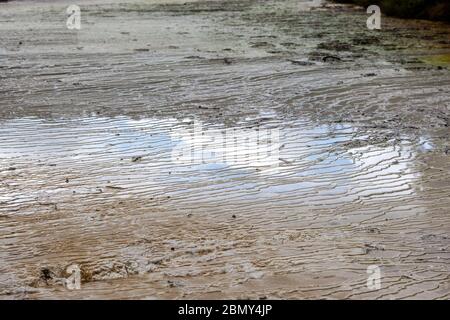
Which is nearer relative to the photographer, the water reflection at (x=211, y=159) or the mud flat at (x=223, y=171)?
the mud flat at (x=223, y=171)

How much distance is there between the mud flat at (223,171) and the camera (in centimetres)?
570

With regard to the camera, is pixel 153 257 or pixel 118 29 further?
pixel 118 29

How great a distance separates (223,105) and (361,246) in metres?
5.35

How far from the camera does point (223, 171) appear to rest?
319 inches

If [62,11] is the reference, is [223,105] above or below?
below

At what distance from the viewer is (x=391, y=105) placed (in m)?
11.1

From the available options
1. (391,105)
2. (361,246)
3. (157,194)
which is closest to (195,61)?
(391,105)

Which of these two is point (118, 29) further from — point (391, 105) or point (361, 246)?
point (361, 246)

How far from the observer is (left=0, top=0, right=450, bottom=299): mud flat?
18.7 feet

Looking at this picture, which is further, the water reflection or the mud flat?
the water reflection

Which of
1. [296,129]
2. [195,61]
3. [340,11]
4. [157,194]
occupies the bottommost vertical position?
[157,194]

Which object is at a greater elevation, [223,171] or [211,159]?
[211,159]

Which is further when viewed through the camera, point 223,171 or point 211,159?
point 211,159
